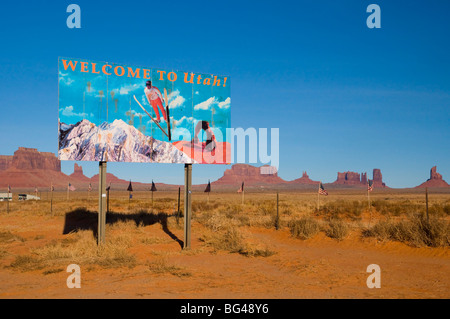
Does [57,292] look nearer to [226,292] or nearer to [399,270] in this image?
[226,292]

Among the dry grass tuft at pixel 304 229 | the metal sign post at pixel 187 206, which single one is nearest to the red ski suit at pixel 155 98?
the metal sign post at pixel 187 206

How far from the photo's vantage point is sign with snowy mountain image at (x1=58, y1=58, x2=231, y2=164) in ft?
44.9

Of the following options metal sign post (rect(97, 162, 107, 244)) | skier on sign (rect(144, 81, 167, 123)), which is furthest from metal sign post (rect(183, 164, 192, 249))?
metal sign post (rect(97, 162, 107, 244))

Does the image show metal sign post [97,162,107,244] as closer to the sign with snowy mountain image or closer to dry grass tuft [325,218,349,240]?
the sign with snowy mountain image

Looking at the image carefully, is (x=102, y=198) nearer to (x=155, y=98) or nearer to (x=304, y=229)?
(x=155, y=98)

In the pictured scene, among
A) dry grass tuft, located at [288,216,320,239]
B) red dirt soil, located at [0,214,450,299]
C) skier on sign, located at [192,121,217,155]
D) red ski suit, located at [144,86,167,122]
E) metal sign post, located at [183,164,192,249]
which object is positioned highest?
red ski suit, located at [144,86,167,122]

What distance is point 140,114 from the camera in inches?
578

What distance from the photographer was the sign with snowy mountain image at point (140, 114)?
1369 cm

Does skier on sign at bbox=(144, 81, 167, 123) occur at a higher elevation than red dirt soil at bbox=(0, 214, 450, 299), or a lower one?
higher

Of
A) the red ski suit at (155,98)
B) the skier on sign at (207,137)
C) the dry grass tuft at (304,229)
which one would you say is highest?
the red ski suit at (155,98)

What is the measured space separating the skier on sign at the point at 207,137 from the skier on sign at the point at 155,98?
142 cm

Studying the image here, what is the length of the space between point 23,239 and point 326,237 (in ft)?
44.1

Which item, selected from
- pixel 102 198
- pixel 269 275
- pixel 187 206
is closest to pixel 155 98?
pixel 102 198

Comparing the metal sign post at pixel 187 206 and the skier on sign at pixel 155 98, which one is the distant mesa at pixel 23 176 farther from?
the skier on sign at pixel 155 98
